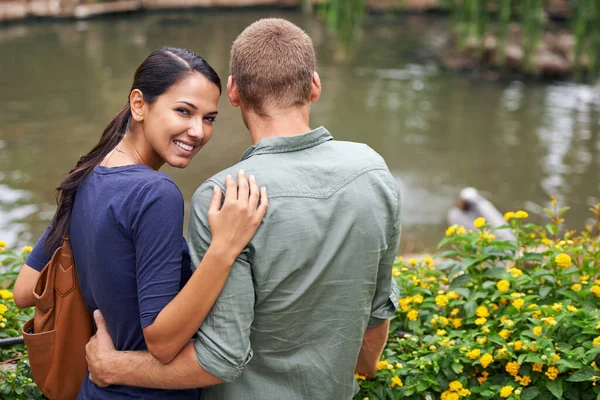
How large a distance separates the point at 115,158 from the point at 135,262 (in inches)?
10.9

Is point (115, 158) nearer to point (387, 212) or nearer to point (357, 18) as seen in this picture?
point (387, 212)

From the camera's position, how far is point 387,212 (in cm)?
172

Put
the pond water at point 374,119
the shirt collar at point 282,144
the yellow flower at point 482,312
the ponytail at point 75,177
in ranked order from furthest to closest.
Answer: the pond water at point 374,119, the yellow flower at point 482,312, the ponytail at point 75,177, the shirt collar at point 282,144

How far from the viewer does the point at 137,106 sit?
1846 millimetres

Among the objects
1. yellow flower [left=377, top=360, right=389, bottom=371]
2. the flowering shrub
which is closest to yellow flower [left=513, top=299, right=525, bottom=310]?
the flowering shrub

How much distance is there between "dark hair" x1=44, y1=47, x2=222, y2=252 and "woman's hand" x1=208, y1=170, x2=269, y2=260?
37 cm

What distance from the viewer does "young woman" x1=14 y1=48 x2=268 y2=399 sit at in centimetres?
156

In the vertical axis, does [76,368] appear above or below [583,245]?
above

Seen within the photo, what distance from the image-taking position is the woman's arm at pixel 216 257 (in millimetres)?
1539

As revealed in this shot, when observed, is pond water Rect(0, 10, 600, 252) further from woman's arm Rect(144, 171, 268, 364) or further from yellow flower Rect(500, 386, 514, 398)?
woman's arm Rect(144, 171, 268, 364)

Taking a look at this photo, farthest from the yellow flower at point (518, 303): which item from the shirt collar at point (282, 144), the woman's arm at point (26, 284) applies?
the woman's arm at point (26, 284)

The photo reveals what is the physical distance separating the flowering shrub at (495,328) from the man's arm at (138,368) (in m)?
0.82

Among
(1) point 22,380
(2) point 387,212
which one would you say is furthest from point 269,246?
(1) point 22,380

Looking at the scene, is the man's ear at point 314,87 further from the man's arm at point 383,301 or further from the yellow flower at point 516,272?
the yellow flower at point 516,272
